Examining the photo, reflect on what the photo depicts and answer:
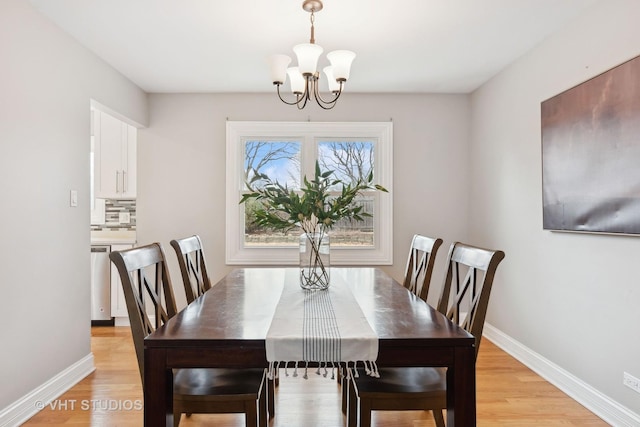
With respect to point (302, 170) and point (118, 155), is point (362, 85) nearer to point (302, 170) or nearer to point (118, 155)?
point (302, 170)

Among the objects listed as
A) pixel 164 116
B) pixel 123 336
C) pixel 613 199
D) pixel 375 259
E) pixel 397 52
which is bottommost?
pixel 123 336

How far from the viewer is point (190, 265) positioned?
7.59 ft

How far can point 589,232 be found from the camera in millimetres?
2387

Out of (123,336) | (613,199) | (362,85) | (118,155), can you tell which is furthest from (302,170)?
(613,199)

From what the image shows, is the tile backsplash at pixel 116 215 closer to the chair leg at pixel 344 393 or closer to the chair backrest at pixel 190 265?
the chair backrest at pixel 190 265

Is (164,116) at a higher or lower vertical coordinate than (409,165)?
higher

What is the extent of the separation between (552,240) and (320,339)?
88.0 inches

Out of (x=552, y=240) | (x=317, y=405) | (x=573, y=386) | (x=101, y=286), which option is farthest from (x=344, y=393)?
(x=101, y=286)

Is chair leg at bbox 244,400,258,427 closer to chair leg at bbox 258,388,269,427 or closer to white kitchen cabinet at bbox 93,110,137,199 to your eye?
chair leg at bbox 258,388,269,427

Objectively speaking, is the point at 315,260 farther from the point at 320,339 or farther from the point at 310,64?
the point at 310,64

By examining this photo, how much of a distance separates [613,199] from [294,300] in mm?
1797

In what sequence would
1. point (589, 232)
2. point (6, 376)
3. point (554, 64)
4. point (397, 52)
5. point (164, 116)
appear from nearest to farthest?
point (6, 376) < point (589, 232) < point (554, 64) < point (397, 52) < point (164, 116)

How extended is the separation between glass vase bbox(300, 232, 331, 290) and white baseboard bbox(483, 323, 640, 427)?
1727mm

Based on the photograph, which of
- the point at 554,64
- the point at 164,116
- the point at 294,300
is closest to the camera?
the point at 294,300
